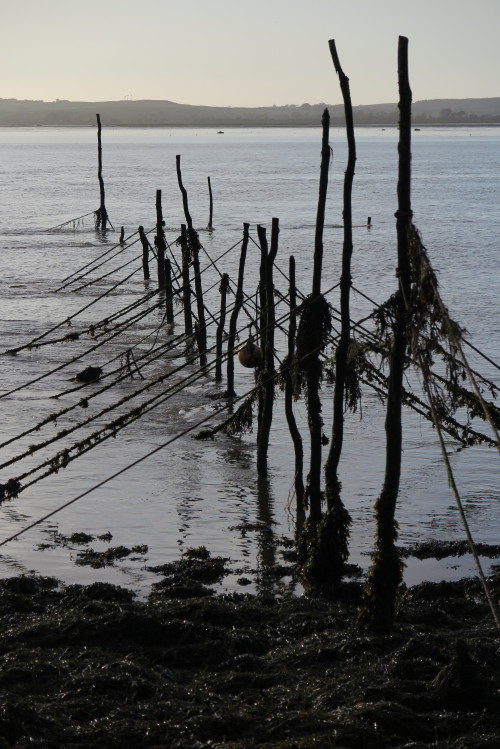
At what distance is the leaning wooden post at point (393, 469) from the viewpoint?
848 cm

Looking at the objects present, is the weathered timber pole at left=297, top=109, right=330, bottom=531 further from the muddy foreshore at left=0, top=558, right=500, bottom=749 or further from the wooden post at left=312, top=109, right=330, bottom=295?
the muddy foreshore at left=0, top=558, right=500, bottom=749

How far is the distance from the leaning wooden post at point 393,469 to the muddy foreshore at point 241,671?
28cm

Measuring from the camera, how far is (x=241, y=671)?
26.9 ft

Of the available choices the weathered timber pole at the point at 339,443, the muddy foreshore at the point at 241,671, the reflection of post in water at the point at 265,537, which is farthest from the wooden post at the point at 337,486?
the reflection of post in water at the point at 265,537

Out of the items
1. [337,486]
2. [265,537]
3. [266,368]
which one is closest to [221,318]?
[266,368]

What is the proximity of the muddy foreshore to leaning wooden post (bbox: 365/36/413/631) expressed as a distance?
0.28m

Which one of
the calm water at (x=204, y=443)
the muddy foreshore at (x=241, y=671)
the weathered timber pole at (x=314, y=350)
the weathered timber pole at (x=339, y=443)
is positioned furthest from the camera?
the calm water at (x=204, y=443)

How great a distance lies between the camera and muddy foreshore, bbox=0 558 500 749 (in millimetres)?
7117

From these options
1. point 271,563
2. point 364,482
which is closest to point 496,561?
point 271,563

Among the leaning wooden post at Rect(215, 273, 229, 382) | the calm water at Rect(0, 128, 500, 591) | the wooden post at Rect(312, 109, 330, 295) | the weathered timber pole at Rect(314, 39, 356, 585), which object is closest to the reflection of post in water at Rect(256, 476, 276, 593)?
the calm water at Rect(0, 128, 500, 591)

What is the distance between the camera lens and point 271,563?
438 inches

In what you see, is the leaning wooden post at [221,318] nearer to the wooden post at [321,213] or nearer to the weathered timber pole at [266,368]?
the weathered timber pole at [266,368]

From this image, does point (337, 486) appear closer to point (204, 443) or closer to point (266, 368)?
point (266, 368)

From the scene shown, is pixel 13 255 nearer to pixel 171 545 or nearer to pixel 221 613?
pixel 171 545
